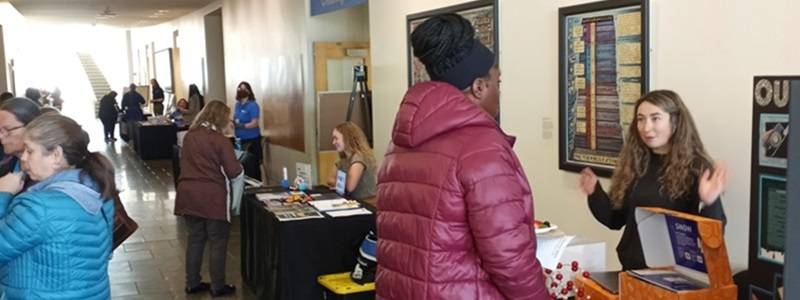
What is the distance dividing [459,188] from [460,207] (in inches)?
1.8

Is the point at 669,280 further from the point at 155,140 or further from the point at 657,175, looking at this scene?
the point at 155,140

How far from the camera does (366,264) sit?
4059 mm

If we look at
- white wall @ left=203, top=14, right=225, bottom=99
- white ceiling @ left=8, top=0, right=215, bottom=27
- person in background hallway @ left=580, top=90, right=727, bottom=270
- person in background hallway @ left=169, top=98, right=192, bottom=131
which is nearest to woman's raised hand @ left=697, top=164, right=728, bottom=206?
→ person in background hallway @ left=580, top=90, right=727, bottom=270

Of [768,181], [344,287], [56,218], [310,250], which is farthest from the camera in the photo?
[310,250]

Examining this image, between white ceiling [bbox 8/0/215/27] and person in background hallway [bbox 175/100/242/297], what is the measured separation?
9.98 m

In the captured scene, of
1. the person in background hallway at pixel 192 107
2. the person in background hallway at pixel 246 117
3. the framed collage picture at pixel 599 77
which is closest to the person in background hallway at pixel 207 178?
the framed collage picture at pixel 599 77

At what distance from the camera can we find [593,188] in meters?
2.85

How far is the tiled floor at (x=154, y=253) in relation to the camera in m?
5.50

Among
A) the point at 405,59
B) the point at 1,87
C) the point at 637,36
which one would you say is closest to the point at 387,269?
the point at 637,36

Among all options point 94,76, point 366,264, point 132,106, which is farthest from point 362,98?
point 94,76

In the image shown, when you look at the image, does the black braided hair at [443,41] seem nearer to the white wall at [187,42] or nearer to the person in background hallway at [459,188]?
the person in background hallway at [459,188]

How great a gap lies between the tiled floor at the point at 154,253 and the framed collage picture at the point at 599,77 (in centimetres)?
249

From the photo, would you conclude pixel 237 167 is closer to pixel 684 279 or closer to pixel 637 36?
pixel 637 36

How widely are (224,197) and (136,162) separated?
9.54 m
